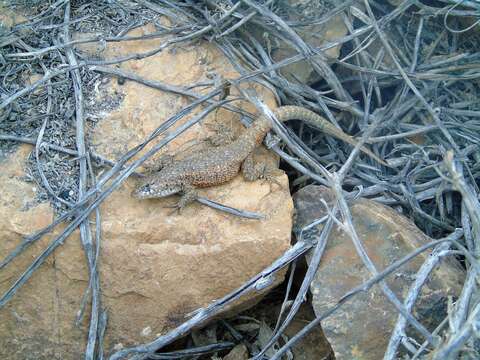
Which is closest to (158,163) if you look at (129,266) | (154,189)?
(154,189)

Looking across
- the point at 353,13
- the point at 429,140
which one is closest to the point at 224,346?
the point at 429,140

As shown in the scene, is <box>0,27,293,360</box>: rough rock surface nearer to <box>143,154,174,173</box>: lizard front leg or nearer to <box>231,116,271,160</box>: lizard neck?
<box>143,154,174,173</box>: lizard front leg

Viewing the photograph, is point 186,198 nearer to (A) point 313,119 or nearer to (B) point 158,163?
(B) point 158,163

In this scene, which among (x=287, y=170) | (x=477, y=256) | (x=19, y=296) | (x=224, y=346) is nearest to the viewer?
(x=477, y=256)

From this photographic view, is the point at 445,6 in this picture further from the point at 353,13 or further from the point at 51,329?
the point at 51,329

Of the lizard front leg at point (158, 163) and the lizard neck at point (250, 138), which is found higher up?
the lizard front leg at point (158, 163)

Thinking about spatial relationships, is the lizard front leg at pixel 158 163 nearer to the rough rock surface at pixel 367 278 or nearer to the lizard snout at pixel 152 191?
the lizard snout at pixel 152 191

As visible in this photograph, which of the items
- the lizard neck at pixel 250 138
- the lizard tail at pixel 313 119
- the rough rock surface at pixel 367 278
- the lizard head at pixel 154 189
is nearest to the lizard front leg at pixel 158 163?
the lizard head at pixel 154 189
